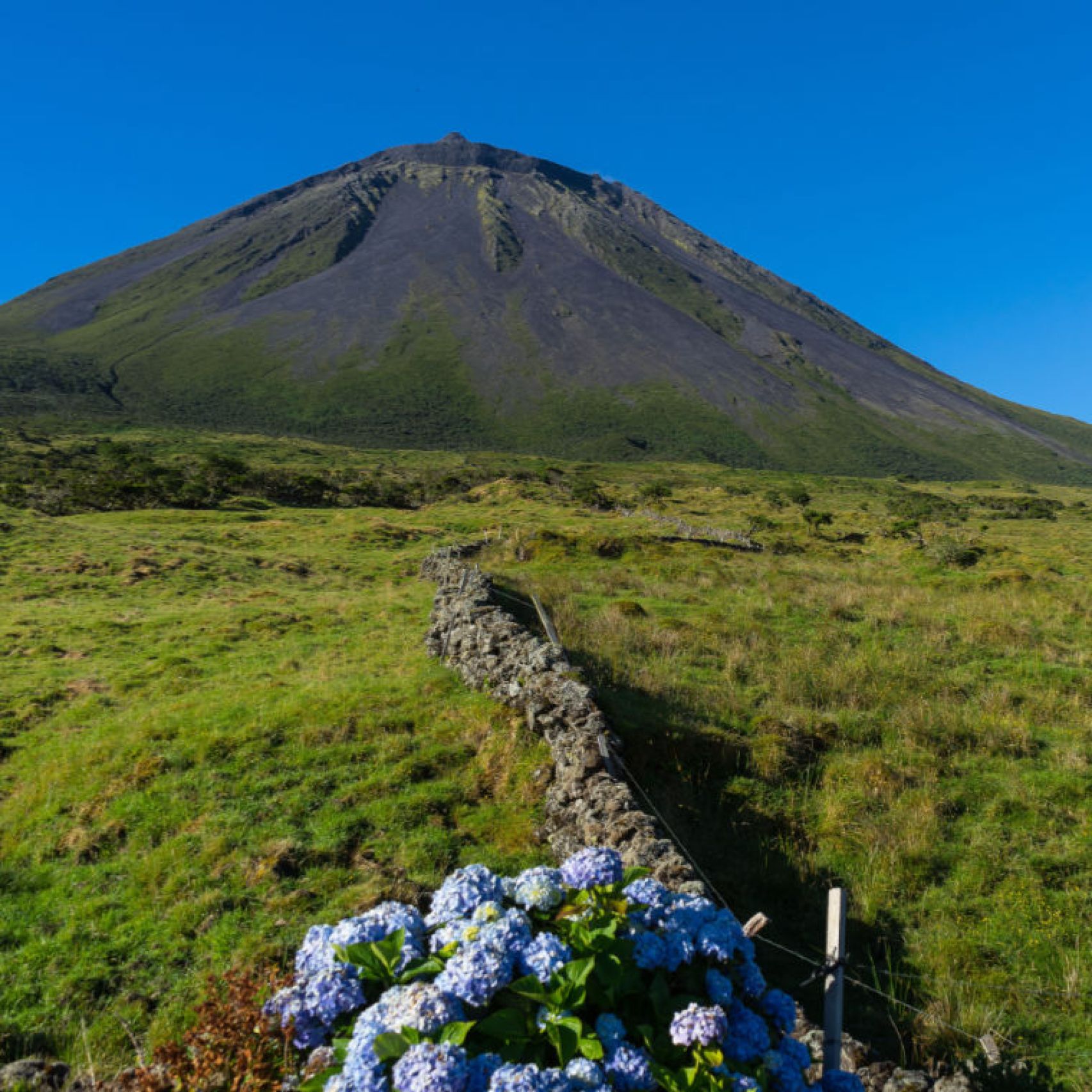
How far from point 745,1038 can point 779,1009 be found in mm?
406

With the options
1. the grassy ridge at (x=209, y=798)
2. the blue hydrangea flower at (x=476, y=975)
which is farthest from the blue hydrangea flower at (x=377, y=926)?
the grassy ridge at (x=209, y=798)

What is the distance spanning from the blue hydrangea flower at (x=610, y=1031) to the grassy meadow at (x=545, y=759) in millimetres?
4219

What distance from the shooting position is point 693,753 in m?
10.9

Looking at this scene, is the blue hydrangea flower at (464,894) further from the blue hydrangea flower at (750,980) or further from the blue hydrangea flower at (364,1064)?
the blue hydrangea flower at (750,980)

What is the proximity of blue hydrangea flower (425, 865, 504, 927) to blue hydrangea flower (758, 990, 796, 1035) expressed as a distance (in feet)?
5.06

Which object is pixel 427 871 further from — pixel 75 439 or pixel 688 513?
pixel 75 439

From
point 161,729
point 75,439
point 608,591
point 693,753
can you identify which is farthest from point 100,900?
point 75,439

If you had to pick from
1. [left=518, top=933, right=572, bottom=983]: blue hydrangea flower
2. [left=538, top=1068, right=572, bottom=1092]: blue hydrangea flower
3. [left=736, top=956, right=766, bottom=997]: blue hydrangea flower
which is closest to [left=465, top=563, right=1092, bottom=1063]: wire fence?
[left=736, top=956, right=766, bottom=997]: blue hydrangea flower

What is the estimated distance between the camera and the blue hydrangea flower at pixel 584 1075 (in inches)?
117

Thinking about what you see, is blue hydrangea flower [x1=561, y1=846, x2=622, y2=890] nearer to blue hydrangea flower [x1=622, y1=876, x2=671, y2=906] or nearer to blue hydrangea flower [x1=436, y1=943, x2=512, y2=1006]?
blue hydrangea flower [x1=622, y1=876, x2=671, y2=906]

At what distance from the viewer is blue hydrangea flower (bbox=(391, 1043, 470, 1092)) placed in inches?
109

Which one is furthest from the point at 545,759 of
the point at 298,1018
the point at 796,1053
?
the point at 298,1018

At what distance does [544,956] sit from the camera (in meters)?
3.37

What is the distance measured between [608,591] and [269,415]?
174m
